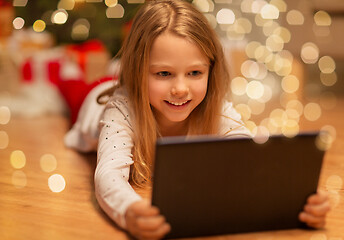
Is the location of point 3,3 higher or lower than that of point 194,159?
higher

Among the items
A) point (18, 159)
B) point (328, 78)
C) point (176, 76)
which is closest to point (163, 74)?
point (176, 76)

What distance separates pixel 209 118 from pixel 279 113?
90 cm

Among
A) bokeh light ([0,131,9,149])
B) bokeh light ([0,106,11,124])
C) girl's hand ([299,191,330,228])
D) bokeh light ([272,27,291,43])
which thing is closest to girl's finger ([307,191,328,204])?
girl's hand ([299,191,330,228])

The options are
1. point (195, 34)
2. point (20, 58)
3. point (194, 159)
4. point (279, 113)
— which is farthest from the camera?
point (20, 58)

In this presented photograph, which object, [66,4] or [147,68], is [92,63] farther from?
[147,68]

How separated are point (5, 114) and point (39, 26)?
746 millimetres

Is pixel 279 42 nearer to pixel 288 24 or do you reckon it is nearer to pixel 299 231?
pixel 288 24

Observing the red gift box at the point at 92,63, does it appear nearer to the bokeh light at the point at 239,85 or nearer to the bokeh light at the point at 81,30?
the bokeh light at the point at 81,30

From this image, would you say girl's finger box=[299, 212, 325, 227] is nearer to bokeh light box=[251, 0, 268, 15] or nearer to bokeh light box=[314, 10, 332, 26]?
bokeh light box=[314, 10, 332, 26]

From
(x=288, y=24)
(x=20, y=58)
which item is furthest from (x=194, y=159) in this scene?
(x=288, y=24)

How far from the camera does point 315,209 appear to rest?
2.68 ft

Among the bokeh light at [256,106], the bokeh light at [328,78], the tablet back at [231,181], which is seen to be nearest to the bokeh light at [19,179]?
the tablet back at [231,181]

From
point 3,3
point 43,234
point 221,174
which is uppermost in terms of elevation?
point 3,3

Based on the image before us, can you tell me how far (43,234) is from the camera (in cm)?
83
